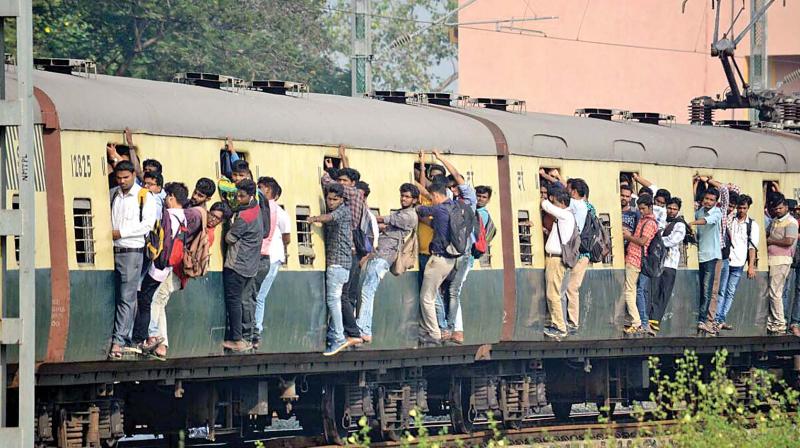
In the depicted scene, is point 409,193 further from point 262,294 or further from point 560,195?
point 560,195

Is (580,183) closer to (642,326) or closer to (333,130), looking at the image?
Result: (642,326)

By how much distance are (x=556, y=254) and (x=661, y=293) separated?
2.12 metres

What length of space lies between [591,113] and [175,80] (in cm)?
678

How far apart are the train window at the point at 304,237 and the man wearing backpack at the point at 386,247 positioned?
779mm

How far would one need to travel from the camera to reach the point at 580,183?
64.6 feet

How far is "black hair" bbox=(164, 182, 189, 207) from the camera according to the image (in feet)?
49.4

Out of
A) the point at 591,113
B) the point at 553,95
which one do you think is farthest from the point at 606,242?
the point at 553,95

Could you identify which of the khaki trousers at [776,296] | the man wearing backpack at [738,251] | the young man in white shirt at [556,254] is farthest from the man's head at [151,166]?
the khaki trousers at [776,296]

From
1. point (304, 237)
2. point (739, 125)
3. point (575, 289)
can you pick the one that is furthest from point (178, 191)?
point (739, 125)

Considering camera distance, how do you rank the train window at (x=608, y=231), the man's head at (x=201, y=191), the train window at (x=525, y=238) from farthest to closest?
the train window at (x=608, y=231)
the train window at (x=525, y=238)
the man's head at (x=201, y=191)

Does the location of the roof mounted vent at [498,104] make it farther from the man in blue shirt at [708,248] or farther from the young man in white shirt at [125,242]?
the young man in white shirt at [125,242]

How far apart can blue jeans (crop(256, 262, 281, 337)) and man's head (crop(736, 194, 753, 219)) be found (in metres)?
7.45

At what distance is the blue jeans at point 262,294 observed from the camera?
16.0 metres

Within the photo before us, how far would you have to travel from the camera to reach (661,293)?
2103 centimetres
